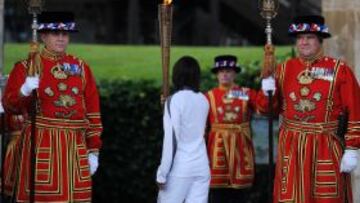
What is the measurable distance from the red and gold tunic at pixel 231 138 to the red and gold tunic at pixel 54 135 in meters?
2.80

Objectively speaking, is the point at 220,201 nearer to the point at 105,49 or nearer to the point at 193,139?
the point at 193,139

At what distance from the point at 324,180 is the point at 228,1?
1019 cm

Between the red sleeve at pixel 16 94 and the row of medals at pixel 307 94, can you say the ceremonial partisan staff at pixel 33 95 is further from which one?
the row of medals at pixel 307 94

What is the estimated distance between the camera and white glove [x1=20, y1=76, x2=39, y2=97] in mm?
7684

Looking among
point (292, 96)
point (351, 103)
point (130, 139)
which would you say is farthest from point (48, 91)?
point (130, 139)

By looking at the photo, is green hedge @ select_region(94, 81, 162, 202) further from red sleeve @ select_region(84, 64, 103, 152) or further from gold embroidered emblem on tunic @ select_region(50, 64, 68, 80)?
gold embroidered emblem on tunic @ select_region(50, 64, 68, 80)

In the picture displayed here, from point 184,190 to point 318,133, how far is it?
3.89ft

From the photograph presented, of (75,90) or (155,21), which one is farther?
(155,21)

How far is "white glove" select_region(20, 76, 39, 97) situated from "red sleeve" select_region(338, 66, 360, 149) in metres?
2.39

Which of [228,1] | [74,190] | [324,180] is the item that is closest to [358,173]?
[324,180]

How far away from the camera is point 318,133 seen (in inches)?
331

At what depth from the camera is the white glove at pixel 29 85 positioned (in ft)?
25.2

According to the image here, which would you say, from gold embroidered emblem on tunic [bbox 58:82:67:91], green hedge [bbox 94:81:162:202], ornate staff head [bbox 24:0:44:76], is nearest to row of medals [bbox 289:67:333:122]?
gold embroidered emblem on tunic [bbox 58:82:67:91]

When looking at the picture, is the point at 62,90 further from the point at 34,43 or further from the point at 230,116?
the point at 230,116
